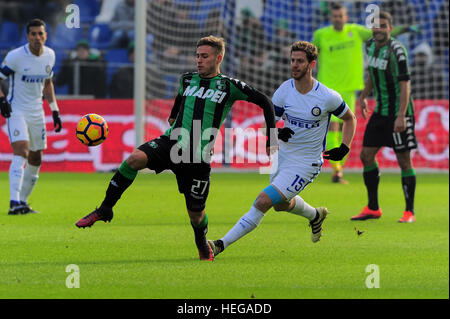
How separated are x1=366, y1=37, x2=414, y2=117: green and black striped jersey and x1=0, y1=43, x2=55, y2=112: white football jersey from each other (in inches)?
145

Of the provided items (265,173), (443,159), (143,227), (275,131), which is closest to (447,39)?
(443,159)

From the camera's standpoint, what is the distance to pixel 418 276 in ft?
20.4

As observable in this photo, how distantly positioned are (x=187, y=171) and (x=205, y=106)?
1.70ft

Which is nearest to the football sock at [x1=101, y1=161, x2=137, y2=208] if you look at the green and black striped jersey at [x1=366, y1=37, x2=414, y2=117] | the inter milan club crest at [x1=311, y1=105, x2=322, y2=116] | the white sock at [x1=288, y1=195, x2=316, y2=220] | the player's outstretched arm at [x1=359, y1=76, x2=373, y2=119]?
the inter milan club crest at [x1=311, y1=105, x2=322, y2=116]

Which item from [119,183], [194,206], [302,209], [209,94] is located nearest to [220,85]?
[209,94]

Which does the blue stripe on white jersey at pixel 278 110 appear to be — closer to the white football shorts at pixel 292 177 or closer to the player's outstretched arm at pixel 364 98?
the white football shorts at pixel 292 177

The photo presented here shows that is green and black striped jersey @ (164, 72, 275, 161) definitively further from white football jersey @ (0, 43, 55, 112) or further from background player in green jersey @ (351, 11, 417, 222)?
white football jersey @ (0, 43, 55, 112)

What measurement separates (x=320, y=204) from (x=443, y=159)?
5554 mm

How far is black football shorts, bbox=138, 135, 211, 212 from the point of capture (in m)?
6.68

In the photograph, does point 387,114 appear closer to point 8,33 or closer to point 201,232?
point 201,232

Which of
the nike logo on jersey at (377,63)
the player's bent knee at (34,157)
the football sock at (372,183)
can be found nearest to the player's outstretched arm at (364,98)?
the nike logo on jersey at (377,63)

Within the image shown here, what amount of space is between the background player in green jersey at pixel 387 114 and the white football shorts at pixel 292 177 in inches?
101

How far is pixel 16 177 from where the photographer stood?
10117mm

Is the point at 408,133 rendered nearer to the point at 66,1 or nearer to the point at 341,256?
the point at 341,256
